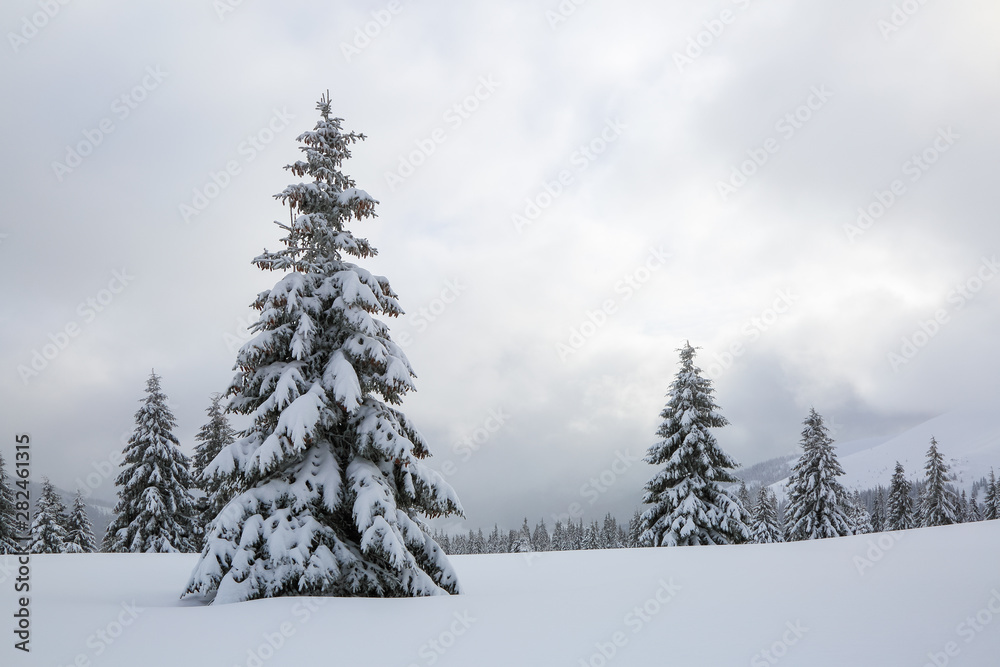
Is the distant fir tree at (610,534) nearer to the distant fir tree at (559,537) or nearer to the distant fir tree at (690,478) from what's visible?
the distant fir tree at (559,537)

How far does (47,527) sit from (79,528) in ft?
10.3

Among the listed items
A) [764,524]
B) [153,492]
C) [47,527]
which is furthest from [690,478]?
[47,527]

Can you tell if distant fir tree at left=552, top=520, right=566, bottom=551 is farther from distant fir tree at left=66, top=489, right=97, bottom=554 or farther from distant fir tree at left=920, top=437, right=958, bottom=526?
distant fir tree at left=66, top=489, right=97, bottom=554

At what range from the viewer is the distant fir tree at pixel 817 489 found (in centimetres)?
3216

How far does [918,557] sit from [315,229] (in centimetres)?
1306

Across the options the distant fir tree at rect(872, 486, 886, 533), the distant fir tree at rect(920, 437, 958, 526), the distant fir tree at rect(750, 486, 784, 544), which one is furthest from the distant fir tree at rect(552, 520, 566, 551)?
the distant fir tree at rect(920, 437, 958, 526)

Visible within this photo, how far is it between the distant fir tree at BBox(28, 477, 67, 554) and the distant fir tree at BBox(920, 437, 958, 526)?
2367 inches

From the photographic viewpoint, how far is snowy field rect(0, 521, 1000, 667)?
18.3 feet

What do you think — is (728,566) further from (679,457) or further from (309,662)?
(679,457)

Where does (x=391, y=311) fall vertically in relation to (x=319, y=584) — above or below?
above

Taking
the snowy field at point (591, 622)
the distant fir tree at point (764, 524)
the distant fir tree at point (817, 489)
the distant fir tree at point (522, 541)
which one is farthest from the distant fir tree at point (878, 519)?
the snowy field at point (591, 622)

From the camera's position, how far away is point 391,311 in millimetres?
10875

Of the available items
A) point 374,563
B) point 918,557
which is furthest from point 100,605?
point 918,557

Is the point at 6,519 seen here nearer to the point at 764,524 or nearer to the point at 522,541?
the point at 764,524
